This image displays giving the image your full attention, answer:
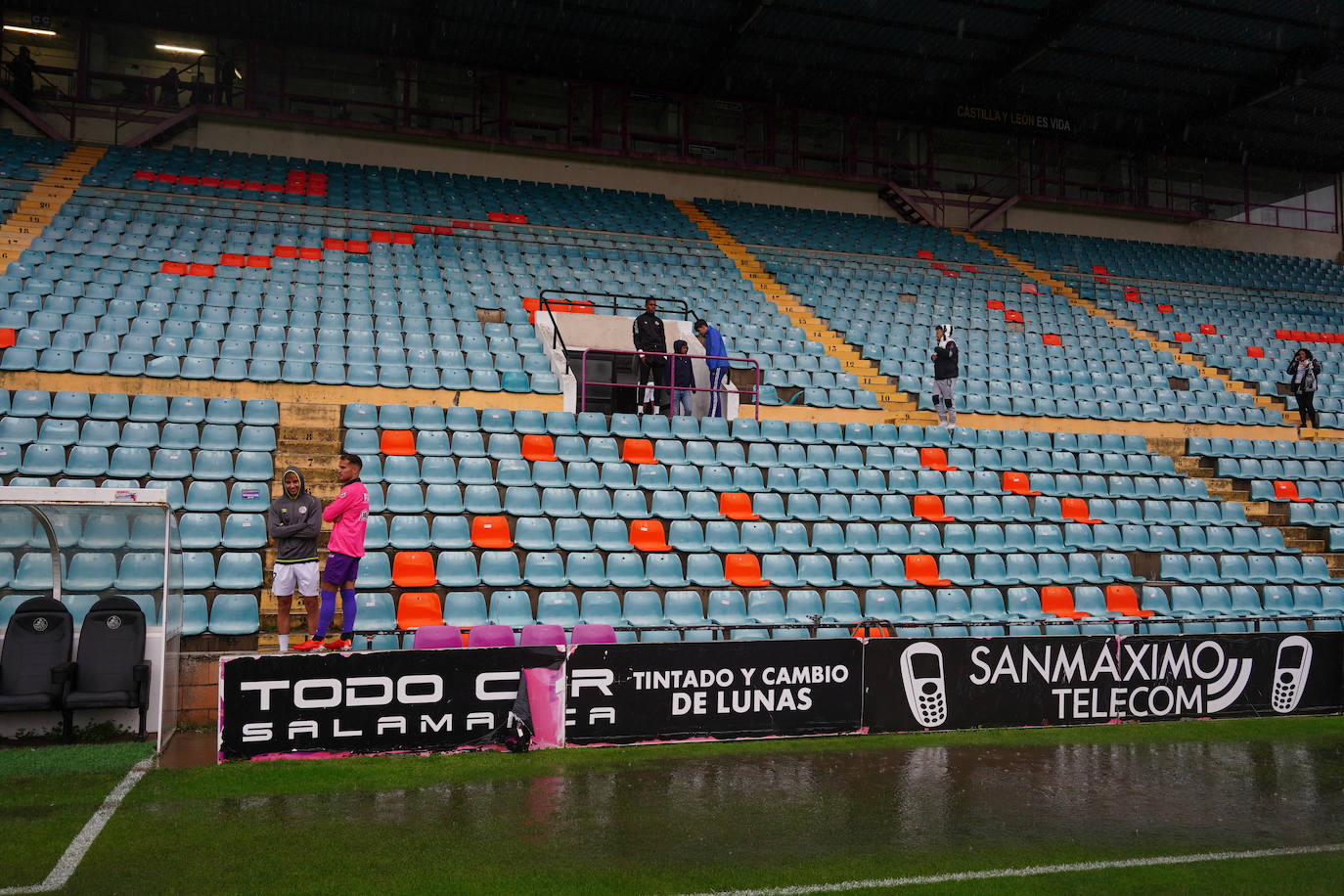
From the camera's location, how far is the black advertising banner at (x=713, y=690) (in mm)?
7422

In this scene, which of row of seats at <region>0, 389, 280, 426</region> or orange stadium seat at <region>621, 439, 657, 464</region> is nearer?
row of seats at <region>0, 389, 280, 426</region>

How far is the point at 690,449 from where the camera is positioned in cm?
1192

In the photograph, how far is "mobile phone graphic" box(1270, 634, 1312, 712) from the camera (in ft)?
29.3

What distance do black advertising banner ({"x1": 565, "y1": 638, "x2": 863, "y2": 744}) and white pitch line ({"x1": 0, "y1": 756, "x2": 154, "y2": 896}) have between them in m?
2.87

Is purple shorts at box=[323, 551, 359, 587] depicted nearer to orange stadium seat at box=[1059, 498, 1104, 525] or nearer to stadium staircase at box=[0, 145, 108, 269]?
orange stadium seat at box=[1059, 498, 1104, 525]

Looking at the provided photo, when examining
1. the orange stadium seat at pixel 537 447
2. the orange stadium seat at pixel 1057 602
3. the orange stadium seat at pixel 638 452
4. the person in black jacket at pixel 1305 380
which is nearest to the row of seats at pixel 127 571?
the orange stadium seat at pixel 537 447

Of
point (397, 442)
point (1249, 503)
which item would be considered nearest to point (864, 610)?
point (397, 442)

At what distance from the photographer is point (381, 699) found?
7.03 m

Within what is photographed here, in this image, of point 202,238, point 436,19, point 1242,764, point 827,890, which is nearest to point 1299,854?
point 1242,764

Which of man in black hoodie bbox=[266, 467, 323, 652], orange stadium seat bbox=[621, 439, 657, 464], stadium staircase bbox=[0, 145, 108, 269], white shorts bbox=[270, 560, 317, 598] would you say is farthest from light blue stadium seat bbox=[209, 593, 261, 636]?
stadium staircase bbox=[0, 145, 108, 269]

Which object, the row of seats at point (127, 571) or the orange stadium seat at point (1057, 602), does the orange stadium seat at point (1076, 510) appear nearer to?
the orange stadium seat at point (1057, 602)

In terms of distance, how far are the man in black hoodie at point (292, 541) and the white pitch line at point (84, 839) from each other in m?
1.54

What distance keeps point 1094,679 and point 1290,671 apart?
2.03m

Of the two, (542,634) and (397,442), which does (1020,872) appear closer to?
(542,634)
